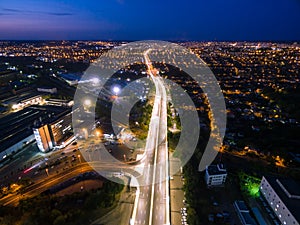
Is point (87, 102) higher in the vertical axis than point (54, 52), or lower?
higher

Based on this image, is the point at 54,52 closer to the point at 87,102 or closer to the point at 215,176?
the point at 87,102

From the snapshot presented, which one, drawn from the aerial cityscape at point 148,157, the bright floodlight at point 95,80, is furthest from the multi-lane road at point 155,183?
the bright floodlight at point 95,80

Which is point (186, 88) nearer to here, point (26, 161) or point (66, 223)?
point (26, 161)

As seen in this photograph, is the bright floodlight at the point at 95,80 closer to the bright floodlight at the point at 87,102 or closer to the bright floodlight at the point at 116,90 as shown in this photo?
the bright floodlight at the point at 116,90

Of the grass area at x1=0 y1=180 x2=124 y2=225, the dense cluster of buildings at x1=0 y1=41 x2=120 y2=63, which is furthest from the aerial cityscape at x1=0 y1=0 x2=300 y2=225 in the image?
the dense cluster of buildings at x1=0 y1=41 x2=120 y2=63

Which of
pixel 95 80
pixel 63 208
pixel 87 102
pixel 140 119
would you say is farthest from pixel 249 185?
pixel 95 80
